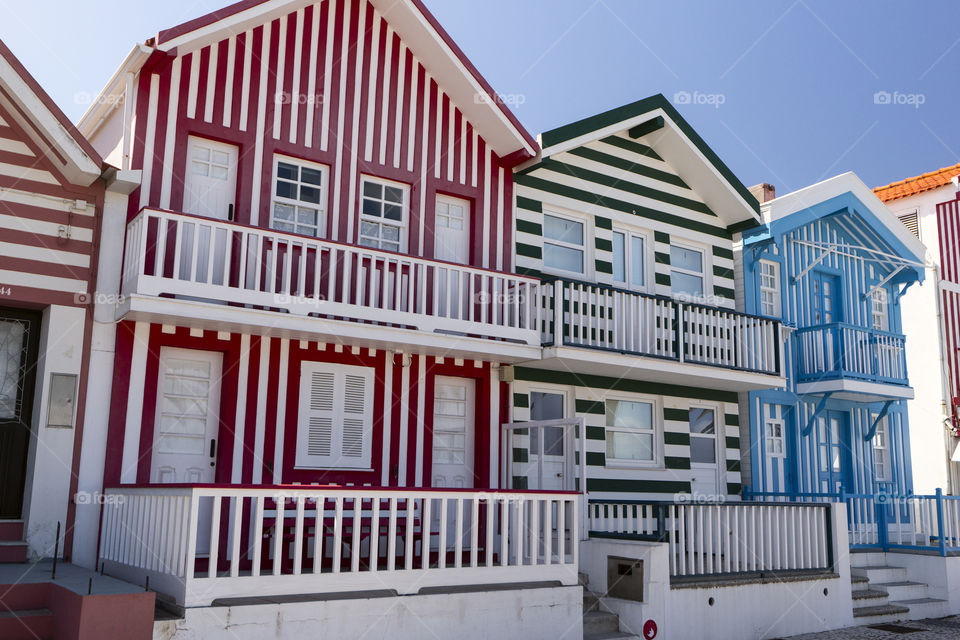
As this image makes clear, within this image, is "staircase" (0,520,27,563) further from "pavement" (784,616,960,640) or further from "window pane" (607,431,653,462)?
"pavement" (784,616,960,640)

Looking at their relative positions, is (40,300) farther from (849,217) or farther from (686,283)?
(849,217)

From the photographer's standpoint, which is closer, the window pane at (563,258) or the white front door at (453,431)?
the white front door at (453,431)

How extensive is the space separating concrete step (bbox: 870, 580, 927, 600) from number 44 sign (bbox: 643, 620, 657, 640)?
5776mm

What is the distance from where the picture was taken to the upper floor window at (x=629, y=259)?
15633mm

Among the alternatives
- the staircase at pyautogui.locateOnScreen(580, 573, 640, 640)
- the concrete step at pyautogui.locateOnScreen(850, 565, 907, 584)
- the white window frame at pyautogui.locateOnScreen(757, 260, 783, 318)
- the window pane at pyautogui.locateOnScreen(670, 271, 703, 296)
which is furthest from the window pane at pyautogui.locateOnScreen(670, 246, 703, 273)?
the staircase at pyautogui.locateOnScreen(580, 573, 640, 640)

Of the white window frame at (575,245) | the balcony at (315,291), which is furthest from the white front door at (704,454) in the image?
the balcony at (315,291)

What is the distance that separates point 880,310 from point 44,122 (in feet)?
56.3

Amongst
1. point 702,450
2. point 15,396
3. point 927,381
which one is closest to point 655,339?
point 702,450

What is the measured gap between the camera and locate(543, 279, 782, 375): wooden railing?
44.9 ft

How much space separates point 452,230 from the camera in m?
14.0

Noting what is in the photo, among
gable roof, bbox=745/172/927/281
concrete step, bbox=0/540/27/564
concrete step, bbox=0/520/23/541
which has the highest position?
gable roof, bbox=745/172/927/281

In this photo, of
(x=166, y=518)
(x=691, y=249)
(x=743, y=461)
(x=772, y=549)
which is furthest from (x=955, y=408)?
(x=166, y=518)

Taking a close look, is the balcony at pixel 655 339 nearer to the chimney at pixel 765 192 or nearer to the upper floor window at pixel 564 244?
the upper floor window at pixel 564 244

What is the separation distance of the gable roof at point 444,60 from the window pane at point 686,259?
3.93 m
